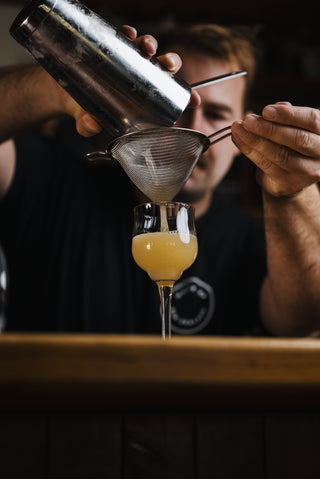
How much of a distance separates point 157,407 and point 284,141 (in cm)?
58

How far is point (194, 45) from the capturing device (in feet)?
6.21

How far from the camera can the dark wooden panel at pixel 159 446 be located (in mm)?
708

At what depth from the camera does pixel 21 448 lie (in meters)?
0.69

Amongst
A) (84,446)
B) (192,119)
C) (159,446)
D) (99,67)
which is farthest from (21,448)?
(192,119)

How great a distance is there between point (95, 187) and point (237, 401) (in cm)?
133

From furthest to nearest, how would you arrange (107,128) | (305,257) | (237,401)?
(305,257), (107,128), (237,401)

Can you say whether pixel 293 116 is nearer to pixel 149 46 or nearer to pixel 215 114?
pixel 149 46

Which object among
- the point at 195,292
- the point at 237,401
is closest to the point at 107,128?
the point at 237,401

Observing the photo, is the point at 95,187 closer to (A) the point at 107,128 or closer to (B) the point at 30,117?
(B) the point at 30,117

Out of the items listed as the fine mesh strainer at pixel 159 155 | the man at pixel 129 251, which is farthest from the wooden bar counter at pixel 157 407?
the man at pixel 129 251

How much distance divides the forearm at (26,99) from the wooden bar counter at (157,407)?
0.86 metres

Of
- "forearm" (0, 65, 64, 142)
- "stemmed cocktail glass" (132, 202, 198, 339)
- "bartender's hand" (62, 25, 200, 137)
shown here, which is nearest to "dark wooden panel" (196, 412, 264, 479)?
"stemmed cocktail glass" (132, 202, 198, 339)

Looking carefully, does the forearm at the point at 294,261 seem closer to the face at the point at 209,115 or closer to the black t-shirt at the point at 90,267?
the black t-shirt at the point at 90,267

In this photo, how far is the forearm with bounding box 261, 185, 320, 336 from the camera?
51.3 inches
